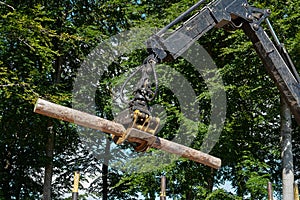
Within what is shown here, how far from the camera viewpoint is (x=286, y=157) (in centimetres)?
1060

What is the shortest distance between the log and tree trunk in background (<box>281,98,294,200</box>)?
696 cm

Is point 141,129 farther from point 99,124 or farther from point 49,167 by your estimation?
point 49,167

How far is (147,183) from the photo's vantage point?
39.3 ft

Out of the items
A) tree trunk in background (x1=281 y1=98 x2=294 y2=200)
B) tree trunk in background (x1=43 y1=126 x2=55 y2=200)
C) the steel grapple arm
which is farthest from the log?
tree trunk in background (x1=43 y1=126 x2=55 y2=200)

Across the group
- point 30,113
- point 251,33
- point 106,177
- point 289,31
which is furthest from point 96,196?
point 251,33

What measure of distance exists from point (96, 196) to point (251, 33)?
12851mm

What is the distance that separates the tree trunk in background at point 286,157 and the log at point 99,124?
696 centimetres

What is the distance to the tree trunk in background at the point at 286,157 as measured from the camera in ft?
33.6

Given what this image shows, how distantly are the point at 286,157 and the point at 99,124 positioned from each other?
8.29 meters

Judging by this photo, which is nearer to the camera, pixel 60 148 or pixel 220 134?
pixel 220 134

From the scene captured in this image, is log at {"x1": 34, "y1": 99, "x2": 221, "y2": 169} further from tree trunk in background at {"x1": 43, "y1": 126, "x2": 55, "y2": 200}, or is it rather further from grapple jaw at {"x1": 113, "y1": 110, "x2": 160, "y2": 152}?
tree trunk in background at {"x1": 43, "y1": 126, "x2": 55, "y2": 200}

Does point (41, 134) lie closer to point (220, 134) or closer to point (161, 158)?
point (161, 158)

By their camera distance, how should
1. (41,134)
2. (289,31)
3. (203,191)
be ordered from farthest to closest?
1. (41,134)
2. (203,191)
3. (289,31)

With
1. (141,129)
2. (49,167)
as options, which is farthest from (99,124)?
(49,167)
